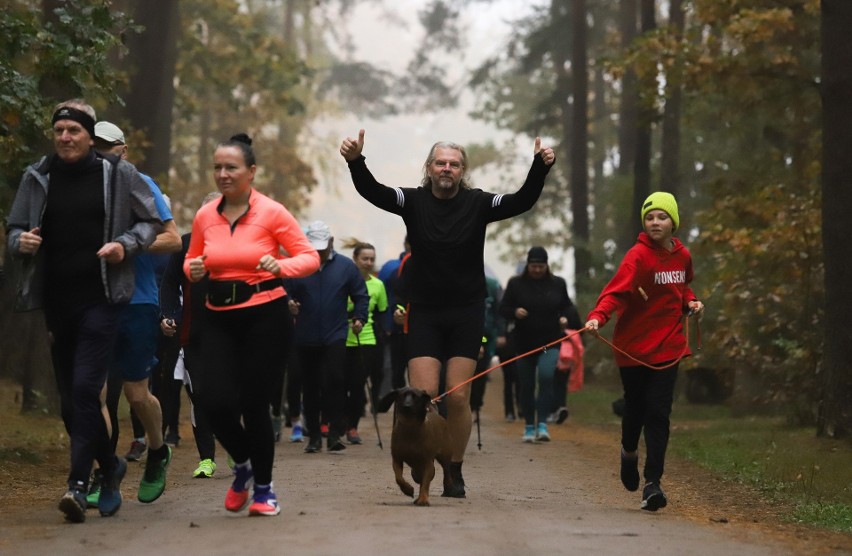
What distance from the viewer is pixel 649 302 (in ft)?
35.2

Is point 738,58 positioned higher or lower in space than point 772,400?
higher

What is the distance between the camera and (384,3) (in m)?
55.3

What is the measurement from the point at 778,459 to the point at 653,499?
4852 millimetres

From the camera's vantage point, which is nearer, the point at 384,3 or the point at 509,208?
the point at 509,208

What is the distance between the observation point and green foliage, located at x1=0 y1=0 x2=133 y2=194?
13.0m

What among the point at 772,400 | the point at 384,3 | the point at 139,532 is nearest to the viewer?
the point at 139,532

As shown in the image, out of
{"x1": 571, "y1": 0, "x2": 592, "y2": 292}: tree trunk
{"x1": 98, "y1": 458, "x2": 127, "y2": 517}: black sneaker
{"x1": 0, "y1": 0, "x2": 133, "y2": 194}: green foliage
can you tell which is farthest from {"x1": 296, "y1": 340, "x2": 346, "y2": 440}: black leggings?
{"x1": 571, "y1": 0, "x2": 592, "y2": 292}: tree trunk

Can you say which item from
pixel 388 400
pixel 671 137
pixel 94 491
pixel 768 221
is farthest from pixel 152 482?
pixel 671 137

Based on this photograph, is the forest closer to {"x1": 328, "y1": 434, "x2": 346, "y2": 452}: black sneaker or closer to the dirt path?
the dirt path

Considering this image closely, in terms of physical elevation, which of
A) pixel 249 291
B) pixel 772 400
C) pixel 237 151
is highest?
pixel 237 151

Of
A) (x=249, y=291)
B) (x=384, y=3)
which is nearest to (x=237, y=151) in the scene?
(x=249, y=291)

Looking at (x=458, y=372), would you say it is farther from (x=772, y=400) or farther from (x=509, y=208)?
(x=772, y=400)

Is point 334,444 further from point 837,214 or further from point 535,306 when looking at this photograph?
A: point 837,214

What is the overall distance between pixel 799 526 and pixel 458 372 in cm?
241
